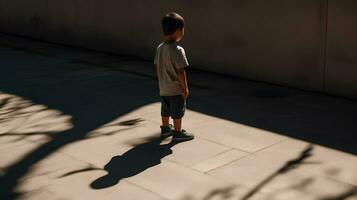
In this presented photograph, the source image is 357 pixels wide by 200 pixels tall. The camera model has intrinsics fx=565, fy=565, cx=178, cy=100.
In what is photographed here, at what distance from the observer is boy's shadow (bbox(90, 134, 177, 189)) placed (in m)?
5.55

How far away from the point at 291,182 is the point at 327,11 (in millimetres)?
4064

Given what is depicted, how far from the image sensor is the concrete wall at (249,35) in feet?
28.4

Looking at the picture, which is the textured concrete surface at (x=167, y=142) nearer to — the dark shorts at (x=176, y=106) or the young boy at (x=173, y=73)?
the young boy at (x=173, y=73)

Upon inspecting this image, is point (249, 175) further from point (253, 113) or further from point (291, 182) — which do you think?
point (253, 113)

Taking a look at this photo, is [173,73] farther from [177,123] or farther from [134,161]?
[134,161]

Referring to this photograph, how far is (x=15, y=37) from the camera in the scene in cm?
1514

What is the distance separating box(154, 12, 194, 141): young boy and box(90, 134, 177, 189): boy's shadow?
0.24 meters

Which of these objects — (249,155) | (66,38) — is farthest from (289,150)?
(66,38)

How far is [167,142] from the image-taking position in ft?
21.9

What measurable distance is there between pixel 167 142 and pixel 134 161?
72 cm

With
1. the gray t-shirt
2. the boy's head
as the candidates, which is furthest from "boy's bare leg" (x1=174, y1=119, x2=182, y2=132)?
the boy's head

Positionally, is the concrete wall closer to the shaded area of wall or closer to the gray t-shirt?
the shaded area of wall

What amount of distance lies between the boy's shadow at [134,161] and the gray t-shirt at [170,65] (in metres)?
0.62

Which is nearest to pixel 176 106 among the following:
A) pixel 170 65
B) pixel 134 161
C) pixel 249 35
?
pixel 170 65
